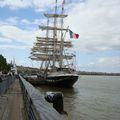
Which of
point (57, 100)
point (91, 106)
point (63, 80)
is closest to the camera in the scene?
point (57, 100)

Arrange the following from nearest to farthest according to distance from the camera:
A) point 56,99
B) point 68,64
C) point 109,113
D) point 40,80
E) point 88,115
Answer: point 56,99 < point 88,115 < point 109,113 < point 40,80 < point 68,64

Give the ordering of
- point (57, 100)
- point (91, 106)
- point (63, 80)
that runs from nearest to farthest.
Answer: point (57, 100) < point (91, 106) < point (63, 80)

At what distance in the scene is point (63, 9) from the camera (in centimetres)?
8506

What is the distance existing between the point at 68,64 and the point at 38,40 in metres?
26.2

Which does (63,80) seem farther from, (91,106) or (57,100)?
(57,100)

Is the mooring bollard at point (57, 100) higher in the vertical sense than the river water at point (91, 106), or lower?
higher

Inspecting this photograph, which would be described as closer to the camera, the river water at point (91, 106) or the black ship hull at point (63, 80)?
the river water at point (91, 106)

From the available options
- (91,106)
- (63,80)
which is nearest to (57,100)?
(91,106)

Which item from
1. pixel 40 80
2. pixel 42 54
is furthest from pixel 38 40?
pixel 40 80

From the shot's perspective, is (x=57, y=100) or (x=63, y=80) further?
(x=63, y=80)

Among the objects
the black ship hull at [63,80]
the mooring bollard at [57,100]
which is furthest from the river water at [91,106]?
the black ship hull at [63,80]

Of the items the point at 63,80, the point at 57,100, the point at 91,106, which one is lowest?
the point at 91,106

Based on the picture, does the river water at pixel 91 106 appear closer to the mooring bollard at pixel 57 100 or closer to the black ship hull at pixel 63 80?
the mooring bollard at pixel 57 100

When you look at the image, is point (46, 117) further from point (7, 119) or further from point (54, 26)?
point (54, 26)
